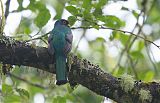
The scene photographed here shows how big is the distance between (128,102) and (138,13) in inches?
63.8

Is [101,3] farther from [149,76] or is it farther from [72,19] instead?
[149,76]

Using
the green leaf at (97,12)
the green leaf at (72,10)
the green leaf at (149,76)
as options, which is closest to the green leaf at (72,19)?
the green leaf at (72,10)

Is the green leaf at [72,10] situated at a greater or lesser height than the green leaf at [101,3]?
lesser

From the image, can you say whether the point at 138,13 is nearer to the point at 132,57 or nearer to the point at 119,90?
the point at 132,57

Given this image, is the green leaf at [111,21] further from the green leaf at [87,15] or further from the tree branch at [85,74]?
the tree branch at [85,74]

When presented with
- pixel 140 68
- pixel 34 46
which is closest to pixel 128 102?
pixel 34 46

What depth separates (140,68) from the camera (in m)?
7.97

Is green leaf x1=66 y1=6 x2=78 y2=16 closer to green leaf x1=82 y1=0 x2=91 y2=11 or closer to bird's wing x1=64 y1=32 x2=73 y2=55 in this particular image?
green leaf x1=82 y1=0 x2=91 y2=11

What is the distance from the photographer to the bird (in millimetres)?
3643

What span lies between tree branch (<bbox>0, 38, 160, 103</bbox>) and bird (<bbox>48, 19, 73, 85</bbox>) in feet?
0.18

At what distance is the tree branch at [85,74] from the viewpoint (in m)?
3.64

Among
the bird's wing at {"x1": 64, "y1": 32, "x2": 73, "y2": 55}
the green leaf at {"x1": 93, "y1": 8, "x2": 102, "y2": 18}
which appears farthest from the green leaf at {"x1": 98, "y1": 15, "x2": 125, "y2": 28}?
the bird's wing at {"x1": 64, "y1": 32, "x2": 73, "y2": 55}

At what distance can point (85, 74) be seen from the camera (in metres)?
3.71

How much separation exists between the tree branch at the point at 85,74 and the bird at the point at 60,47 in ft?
0.18
